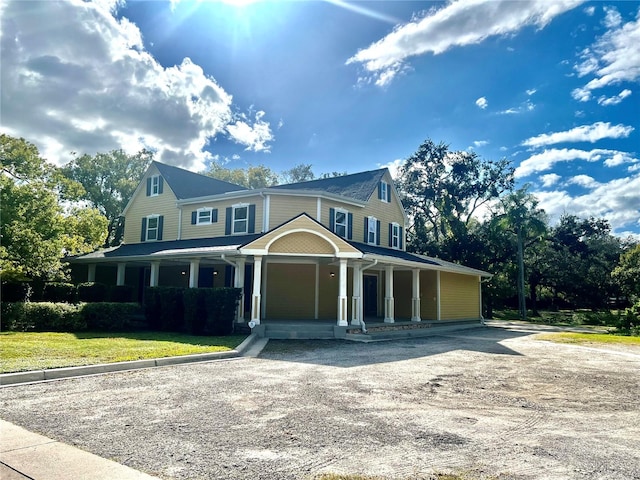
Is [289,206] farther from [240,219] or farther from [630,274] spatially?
[630,274]

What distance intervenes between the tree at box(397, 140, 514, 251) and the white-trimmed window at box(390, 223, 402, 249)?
12.4 meters

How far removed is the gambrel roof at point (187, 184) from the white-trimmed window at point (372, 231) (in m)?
8.38

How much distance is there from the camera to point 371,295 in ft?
69.8

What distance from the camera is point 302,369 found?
27.7 feet

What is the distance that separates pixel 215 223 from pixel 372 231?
7783 mm

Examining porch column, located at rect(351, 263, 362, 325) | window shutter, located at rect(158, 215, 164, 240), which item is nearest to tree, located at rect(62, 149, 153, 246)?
window shutter, located at rect(158, 215, 164, 240)

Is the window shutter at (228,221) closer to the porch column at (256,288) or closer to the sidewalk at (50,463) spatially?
the porch column at (256,288)

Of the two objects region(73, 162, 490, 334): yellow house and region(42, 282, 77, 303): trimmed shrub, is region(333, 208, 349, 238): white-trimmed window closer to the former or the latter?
region(73, 162, 490, 334): yellow house

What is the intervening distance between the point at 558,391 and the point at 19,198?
2201cm

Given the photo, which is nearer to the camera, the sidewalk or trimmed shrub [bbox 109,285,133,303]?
the sidewalk

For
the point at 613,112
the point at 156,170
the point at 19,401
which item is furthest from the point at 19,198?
the point at 613,112

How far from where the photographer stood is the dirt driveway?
142 inches

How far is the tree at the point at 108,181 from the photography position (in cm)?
3778

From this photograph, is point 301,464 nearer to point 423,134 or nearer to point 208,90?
point 208,90
